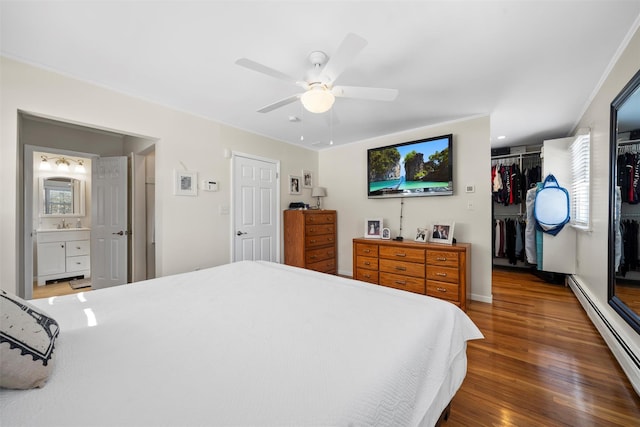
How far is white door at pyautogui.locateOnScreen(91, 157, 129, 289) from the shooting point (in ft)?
11.5

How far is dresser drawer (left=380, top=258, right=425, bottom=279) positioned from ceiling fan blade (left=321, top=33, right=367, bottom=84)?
93.8 inches

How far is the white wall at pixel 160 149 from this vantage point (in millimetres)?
2002

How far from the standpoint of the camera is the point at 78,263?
4.31 meters

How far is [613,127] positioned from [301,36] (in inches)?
98.5

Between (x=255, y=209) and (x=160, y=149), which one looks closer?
(x=160, y=149)

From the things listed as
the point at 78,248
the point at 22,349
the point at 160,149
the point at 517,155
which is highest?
the point at 517,155

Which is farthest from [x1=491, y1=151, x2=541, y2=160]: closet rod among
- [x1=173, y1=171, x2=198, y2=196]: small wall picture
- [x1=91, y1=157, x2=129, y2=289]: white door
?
[x1=91, y1=157, x2=129, y2=289]: white door

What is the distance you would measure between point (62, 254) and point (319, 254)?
4.14 m

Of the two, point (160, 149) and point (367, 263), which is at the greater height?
point (160, 149)

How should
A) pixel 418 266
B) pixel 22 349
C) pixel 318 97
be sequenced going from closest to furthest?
pixel 22 349 → pixel 318 97 → pixel 418 266

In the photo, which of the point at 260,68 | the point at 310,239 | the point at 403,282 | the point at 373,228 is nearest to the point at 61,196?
the point at 310,239

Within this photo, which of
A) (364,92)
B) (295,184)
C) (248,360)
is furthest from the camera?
(295,184)

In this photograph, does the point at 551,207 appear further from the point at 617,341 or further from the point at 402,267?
the point at 402,267

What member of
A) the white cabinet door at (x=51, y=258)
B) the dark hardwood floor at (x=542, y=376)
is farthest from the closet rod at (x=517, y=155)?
the white cabinet door at (x=51, y=258)
